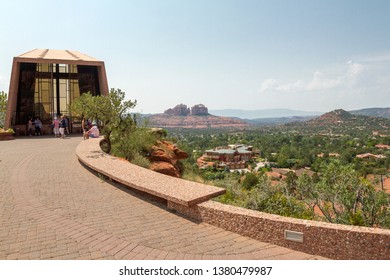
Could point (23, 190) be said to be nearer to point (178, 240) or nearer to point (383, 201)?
point (178, 240)

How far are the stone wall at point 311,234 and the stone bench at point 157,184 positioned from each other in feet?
1.99

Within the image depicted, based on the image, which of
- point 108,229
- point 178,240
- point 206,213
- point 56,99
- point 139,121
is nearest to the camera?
point 178,240

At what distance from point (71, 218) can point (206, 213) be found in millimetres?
2239

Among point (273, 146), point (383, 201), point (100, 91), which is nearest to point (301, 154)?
point (273, 146)

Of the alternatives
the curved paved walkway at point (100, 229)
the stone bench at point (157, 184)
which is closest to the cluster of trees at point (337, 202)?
the stone bench at point (157, 184)

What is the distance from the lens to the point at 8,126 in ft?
62.9

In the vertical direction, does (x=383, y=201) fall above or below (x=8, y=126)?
below

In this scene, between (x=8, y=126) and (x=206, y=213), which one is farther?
(x=8, y=126)

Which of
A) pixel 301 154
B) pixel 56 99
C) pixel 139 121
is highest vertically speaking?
pixel 56 99

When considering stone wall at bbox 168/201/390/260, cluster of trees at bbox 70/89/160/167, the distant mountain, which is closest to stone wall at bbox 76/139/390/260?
stone wall at bbox 168/201/390/260

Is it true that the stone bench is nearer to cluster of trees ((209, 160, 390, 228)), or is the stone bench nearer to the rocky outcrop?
cluster of trees ((209, 160, 390, 228))

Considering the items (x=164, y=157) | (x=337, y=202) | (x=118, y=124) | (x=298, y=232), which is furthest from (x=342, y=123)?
(x=298, y=232)

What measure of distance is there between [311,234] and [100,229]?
3.01 metres

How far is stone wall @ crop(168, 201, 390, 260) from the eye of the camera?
3658 millimetres
